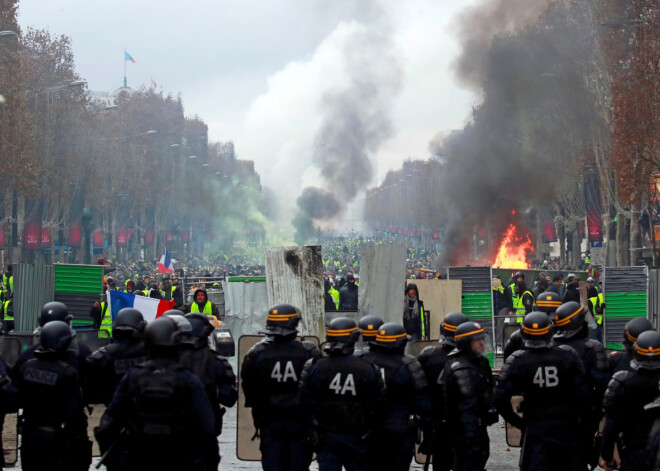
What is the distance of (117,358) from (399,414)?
74.5 inches

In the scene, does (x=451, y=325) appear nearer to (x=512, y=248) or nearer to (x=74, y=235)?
(x=512, y=248)

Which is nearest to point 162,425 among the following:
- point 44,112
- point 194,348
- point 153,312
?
point 194,348

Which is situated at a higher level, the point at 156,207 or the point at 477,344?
the point at 156,207

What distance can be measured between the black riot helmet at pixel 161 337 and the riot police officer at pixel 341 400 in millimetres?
1215

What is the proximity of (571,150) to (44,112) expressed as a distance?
2241cm

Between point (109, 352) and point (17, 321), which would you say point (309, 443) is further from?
point (17, 321)

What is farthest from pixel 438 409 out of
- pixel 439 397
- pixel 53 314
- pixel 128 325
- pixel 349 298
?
pixel 349 298

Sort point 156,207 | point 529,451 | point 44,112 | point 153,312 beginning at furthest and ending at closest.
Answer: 1. point 156,207
2. point 44,112
3. point 153,312
4. point 529,451

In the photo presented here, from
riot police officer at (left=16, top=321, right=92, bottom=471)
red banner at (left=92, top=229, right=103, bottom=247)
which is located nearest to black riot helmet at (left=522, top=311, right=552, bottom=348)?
riot police officer at (left=16, top=321, right=92, bottom=471)

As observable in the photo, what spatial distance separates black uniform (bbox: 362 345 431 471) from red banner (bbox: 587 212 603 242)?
37588 millimetres

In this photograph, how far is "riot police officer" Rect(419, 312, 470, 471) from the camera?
7.75m

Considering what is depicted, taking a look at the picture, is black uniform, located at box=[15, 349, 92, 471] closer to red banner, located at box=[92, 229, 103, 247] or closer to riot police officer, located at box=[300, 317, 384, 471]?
riot police officer, located at box=[300, 317, 384, 471]

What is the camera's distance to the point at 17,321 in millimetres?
15328

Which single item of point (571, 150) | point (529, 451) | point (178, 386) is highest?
point (571, 150)
